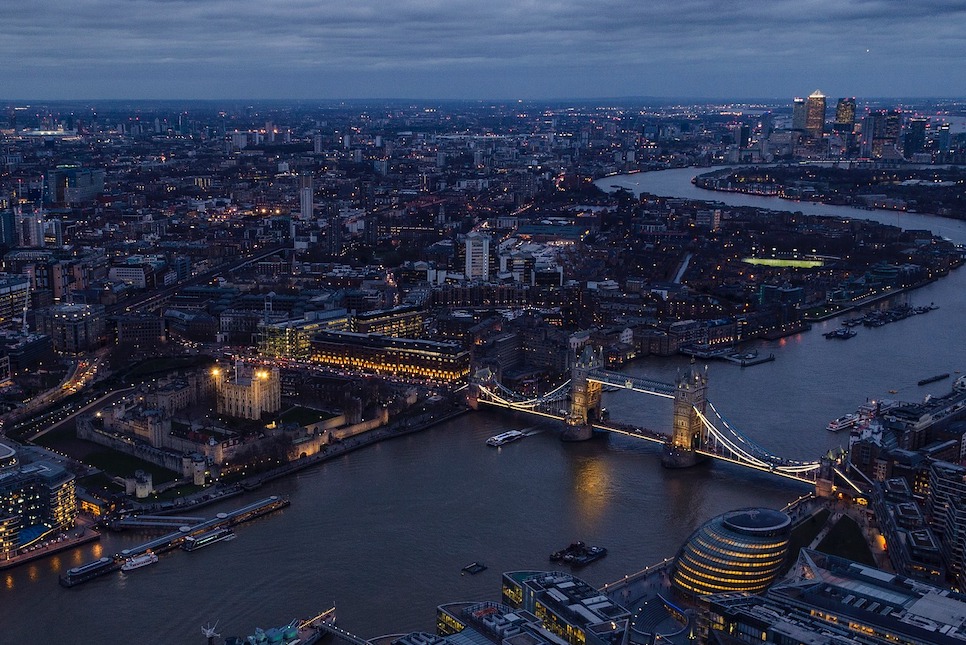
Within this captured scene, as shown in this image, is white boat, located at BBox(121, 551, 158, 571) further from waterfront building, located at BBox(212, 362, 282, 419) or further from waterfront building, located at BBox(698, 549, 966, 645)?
waterfront building, located at BBox(698, 549, 966, 645)

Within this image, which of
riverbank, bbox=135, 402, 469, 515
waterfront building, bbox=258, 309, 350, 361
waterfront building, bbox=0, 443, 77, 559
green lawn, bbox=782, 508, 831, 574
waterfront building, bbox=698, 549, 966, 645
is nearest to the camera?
waterfront building, bbox=698, 549, 966, 645

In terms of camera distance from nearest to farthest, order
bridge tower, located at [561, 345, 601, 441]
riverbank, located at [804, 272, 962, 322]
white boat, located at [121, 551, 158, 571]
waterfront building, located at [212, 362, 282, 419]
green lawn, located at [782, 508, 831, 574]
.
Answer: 1. white boat, located at [121, 551, 158, 571]
2. green lawn, located at [782, 508, 831, 574]
3. bridge tower, located at [561, 345, 601, 441]
4. waterfront building, located at [212, 362, 282, 419]
5. riverbank, located at [804, 272, 962, 322]

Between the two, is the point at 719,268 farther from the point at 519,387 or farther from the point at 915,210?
the point at 915,210

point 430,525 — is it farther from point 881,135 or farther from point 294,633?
point 881,135

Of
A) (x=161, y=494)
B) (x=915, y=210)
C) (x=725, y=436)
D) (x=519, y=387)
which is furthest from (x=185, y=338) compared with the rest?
(x=915, y=210)

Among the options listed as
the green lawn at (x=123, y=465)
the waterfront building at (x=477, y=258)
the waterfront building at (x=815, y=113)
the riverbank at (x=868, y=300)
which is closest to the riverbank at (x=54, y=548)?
the green lawn at (x=123, y=465)

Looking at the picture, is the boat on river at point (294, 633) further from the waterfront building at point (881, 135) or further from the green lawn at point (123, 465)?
the waterfront building at point (881, 135)

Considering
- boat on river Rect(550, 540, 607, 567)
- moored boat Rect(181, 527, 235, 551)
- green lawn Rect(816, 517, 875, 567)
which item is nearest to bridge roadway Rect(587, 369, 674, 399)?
green lawn Rect(816, 517, 875, 567)
